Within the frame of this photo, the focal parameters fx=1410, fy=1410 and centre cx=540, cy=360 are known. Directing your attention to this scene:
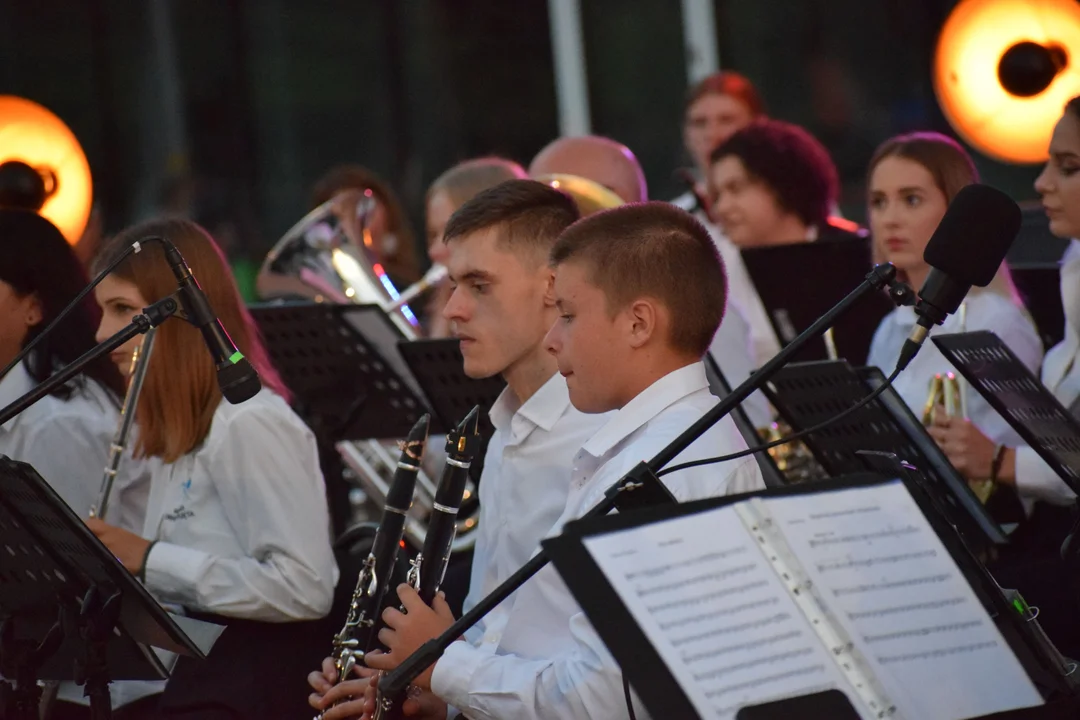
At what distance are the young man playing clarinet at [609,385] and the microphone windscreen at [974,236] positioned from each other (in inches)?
17.7

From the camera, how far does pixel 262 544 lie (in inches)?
117

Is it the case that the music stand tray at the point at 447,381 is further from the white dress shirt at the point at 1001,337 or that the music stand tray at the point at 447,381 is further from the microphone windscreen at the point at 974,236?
the microphone windscreen at the point at 974,236

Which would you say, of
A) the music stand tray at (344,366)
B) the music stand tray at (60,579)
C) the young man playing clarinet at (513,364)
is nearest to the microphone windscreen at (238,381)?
the music stand tray at (60,579)

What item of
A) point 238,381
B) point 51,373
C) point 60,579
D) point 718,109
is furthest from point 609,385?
point 718,109

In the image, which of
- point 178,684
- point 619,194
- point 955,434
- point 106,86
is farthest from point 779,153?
point 106,86

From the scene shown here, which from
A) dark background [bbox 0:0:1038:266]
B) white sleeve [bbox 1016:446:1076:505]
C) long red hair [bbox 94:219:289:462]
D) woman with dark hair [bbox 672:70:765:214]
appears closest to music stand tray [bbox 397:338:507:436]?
long red hair [bbox 94:219:289:462]

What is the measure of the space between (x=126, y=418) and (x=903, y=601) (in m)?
1.97

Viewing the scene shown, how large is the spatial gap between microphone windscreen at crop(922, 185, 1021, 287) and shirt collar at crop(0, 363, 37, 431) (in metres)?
2.36

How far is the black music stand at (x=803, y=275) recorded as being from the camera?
3762mm

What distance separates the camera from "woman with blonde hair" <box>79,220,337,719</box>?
9.52ft

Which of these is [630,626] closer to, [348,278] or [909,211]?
[909,211]

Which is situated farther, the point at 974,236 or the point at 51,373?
the point at 51,373

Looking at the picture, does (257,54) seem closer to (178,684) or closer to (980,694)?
(178,684)

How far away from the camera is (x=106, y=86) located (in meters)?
9.78
